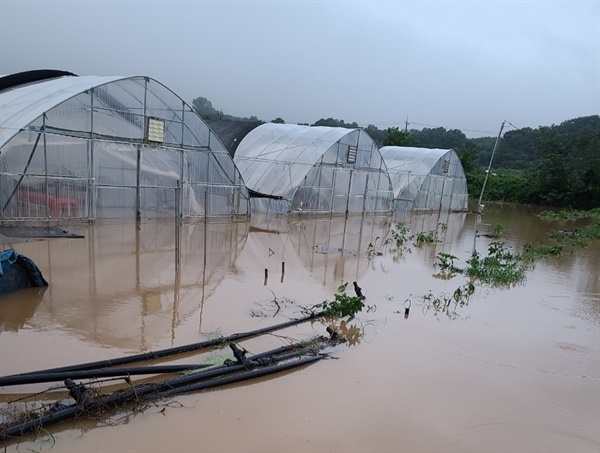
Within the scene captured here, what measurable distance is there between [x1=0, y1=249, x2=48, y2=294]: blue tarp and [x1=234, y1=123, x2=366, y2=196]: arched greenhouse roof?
564 inches

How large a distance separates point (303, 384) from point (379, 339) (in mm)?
2265

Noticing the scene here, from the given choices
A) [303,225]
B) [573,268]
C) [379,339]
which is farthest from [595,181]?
[379,339]

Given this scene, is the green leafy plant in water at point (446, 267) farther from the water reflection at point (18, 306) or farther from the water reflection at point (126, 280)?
the water reflection at point (18, 306)

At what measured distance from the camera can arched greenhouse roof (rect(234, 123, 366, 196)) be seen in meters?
22.6

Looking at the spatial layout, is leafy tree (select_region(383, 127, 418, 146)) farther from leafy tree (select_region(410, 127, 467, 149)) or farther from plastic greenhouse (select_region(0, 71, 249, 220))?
plastic greenhouse (select_region(0, 71, 249, 220))

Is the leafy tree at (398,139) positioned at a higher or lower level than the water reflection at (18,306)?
higher

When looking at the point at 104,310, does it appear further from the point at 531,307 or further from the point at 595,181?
the point at 595,181

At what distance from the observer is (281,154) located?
24.0m

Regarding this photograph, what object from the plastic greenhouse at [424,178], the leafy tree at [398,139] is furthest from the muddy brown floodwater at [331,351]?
the leafy tree at [398,139]

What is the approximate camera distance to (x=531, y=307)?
10586 mm

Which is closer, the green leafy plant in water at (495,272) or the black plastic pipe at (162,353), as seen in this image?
the black plastic pipe at (162,353)

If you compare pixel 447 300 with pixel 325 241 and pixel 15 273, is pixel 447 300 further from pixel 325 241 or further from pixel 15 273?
pixel 15 273

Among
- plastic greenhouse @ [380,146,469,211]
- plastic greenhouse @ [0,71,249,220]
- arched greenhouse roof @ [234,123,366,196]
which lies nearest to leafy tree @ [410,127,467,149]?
plastic greenhouse @ [380,146,469,211]

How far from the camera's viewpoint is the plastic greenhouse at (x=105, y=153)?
534 inches
